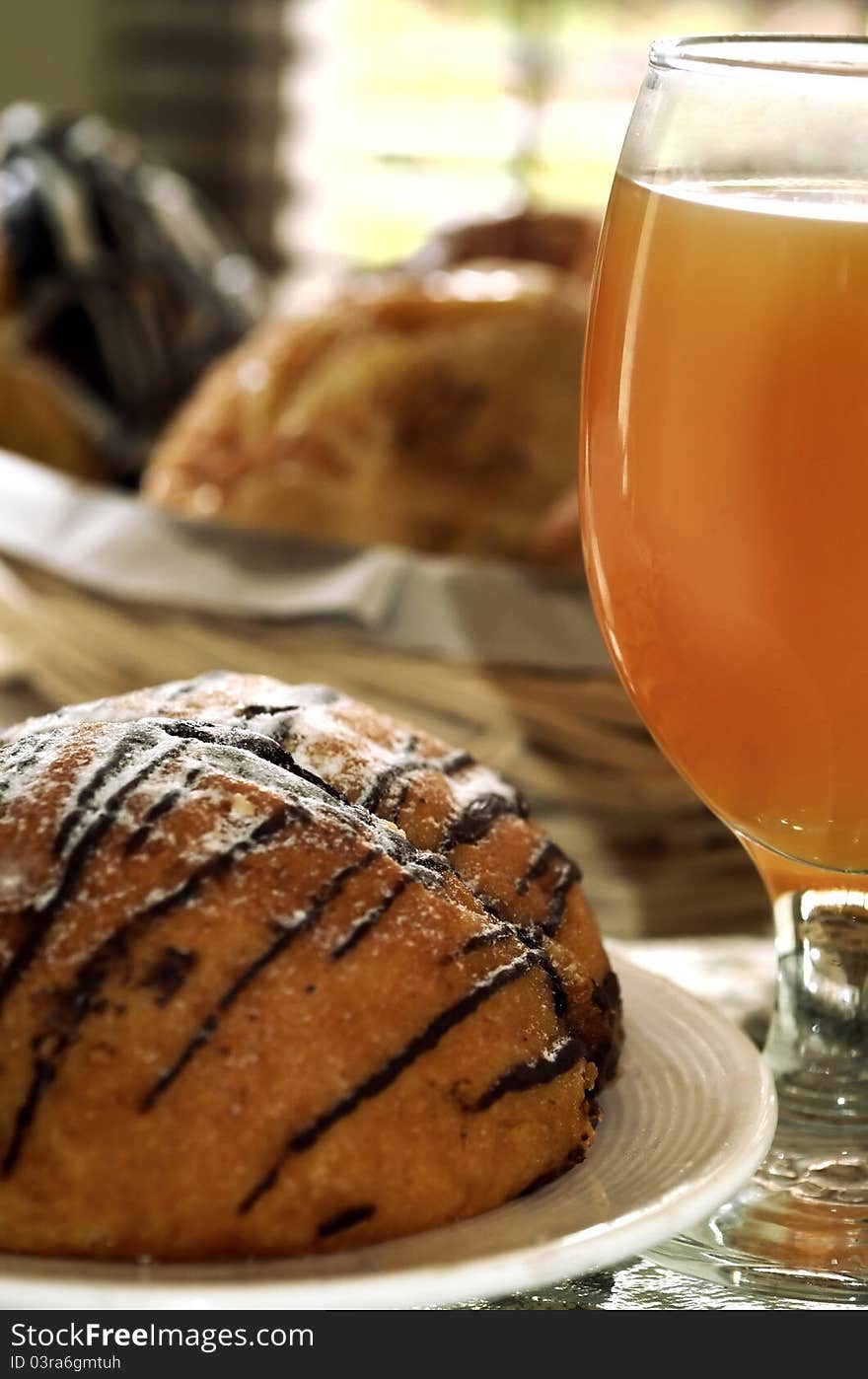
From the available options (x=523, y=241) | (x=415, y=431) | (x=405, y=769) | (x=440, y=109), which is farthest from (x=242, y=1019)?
(x=440, y=109)

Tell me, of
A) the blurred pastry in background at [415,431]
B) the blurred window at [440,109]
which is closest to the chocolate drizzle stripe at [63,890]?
the blurred pastry in background at [415,431]

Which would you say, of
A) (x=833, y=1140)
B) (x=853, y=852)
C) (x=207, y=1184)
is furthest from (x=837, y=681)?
(x=207, y=1184)

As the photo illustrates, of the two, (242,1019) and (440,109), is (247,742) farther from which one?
(440,109)

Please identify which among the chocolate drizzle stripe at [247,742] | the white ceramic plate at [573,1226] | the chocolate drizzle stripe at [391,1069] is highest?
the chocolate drizzle stripe at [247,742]

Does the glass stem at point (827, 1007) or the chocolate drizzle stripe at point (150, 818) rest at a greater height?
the chocolate drizzle stripe at point (150, 818)

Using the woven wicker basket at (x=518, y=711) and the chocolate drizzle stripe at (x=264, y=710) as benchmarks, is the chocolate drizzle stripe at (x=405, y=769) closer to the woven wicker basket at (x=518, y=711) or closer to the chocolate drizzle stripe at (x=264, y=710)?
the chocolate drizzle stripe at (x=264, y=710)

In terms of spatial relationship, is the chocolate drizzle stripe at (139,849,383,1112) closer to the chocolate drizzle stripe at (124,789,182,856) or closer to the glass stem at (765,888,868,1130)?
the chocolate drizzle stripe at (124,789,182,856)
